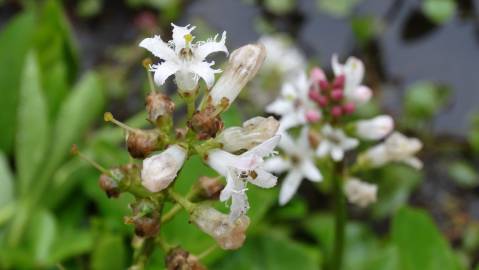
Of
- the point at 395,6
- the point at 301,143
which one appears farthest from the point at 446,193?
the point at 301,143

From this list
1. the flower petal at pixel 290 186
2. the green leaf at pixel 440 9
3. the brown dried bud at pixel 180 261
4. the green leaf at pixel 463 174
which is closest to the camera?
the brown dried bud at pixel 180 261

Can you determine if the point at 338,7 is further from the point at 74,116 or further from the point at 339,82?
the point at 339,82

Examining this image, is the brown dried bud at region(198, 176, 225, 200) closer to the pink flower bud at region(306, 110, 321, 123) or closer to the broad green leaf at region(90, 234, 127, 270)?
the pink flower bud at region(306, 110, 321, 123)

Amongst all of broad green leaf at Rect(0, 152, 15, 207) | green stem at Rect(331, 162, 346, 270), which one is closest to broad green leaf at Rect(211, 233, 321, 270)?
green stem at Rect(331, 162, 346, 270)

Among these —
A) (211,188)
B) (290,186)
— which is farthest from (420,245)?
(211,188)

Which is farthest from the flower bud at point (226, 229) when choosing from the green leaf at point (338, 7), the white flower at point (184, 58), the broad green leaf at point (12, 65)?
the green leaf at point (338, 7)

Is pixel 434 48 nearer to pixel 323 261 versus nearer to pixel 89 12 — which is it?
pixel 323 261

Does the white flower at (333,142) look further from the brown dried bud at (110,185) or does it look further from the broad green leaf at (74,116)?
the broad green leaf at (74,116)
